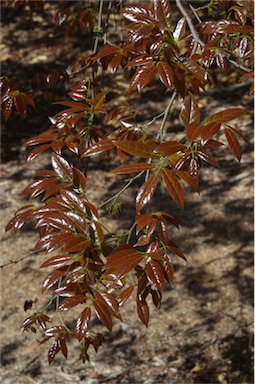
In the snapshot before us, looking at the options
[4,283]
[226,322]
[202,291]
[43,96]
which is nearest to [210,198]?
[202,291]

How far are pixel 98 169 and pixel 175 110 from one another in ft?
4.08

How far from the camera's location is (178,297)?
452 cm

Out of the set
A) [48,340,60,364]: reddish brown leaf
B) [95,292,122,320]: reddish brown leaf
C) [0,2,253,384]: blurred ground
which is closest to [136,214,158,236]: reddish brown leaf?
[95,292,122,320]: reddish brown leaf

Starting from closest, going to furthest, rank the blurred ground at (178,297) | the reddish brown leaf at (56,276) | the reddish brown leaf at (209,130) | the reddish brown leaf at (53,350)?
the reddish brown leaf at (209,130) < the reddish brown leaf at (56,276) < the reddish brown leaf at (53,350) < the blurred ground at (178,297)

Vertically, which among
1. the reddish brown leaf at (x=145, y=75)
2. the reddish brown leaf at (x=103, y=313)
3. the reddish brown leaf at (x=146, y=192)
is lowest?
the reddish brown leaf at (x=103, y=313)

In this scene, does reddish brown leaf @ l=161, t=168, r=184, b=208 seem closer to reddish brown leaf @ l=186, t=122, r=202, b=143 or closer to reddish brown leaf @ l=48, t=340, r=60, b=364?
reddish brown leaf @ l=186, t=122, r=202, b=143

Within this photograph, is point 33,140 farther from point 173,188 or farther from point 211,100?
point 211,100

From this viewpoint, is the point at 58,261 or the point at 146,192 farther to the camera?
the point at 58,261

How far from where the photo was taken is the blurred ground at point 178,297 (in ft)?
12.9

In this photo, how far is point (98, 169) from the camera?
19.2ft

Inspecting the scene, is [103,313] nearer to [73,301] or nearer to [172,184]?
[73,301]

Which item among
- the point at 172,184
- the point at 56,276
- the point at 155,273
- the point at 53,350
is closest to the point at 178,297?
the point at 53,350

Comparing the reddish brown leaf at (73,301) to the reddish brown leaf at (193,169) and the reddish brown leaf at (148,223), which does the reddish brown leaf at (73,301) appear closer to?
the reddish brown leaf at (148,223)

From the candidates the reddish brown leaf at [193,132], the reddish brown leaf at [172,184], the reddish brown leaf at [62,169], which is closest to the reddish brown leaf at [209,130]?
the reddish brown leaf at [193,132]
